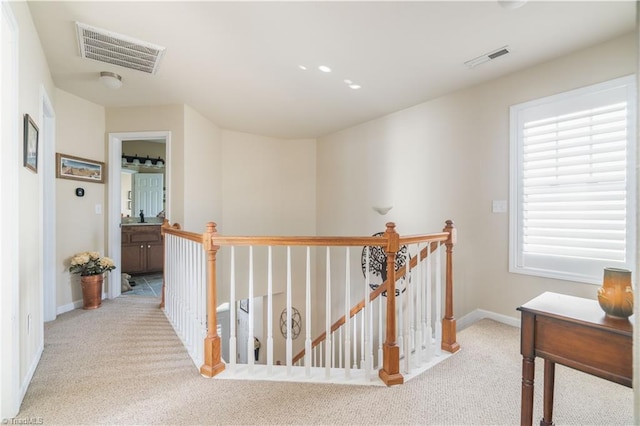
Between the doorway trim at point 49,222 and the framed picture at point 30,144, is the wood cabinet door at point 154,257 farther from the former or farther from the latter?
the framed picture at point 30,144

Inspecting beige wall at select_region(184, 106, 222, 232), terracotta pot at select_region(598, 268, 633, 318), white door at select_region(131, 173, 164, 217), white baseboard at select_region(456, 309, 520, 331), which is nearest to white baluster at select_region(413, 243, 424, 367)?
white baseboard at select_region(456, 309, 520, 331)

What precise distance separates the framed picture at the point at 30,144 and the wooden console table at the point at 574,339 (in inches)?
110

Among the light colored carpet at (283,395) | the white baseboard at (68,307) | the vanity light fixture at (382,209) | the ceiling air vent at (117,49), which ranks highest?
the ceiling air vent at (117,49)

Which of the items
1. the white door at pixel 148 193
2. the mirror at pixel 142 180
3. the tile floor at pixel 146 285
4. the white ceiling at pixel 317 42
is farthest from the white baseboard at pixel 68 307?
the white door at pixel 148 193

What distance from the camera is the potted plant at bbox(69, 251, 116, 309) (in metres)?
3.18

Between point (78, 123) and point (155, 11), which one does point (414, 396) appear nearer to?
point (155, 11)

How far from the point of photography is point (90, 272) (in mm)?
3227

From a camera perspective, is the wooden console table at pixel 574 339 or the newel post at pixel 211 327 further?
the newel post at pixel 211 327

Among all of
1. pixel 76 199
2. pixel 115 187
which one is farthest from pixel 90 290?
pixel 115 187

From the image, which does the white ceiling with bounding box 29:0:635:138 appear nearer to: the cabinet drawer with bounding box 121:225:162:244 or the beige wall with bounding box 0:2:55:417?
the beige wall with bounding box 0:2:55:417

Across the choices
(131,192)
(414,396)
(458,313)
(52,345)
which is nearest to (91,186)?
(52,345)

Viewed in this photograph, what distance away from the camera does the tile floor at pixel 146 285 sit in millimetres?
4047

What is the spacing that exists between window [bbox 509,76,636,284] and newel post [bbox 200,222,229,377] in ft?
8.37

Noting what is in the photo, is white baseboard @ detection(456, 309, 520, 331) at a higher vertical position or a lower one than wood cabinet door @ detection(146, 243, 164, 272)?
lower
